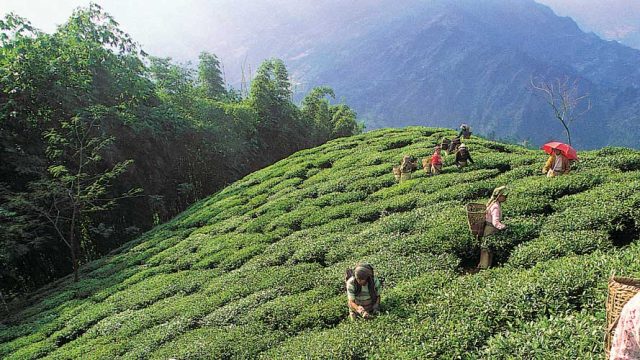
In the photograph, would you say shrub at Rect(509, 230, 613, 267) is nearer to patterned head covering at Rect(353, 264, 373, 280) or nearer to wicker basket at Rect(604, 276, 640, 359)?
patterned head covering at Rect(353, 264, 373, 280)

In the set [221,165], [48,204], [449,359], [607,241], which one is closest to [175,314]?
[449,359]

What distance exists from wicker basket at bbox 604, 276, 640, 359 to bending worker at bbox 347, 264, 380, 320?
4.01 meters

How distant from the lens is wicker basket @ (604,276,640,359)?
14.0 feet

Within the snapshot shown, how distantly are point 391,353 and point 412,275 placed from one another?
2.83 m

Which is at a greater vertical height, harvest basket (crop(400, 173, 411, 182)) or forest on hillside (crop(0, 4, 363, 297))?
forest on hillside (crop(0, 4, 363, 297))

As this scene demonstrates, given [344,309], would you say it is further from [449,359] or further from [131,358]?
[131,358]

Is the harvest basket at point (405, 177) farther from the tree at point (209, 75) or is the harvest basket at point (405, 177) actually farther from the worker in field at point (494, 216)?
the tree at point (209, 75)

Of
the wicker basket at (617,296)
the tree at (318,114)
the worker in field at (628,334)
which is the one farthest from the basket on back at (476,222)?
the tree at (318,114)

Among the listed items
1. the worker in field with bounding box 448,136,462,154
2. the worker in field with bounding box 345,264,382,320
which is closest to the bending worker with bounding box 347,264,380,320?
the worker in field with bounding box 345,264,382,320

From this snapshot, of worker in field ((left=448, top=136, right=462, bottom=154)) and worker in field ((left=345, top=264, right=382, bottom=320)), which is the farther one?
worker in field ((left=448, top=136, right=462, bottom=154))

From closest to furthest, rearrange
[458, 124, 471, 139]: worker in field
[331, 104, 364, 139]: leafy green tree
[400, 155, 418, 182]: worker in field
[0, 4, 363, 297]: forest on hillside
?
[400, 155, 418, 182]: worker in field, [0, 4, 363, 297]: forest on hillside, [458, 124, 471, 139]: worker in field, [331, 104, 364, 139]: leafy green tree

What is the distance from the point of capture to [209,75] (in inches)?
2206

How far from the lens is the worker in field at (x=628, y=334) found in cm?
360

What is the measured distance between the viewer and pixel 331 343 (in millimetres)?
7273
